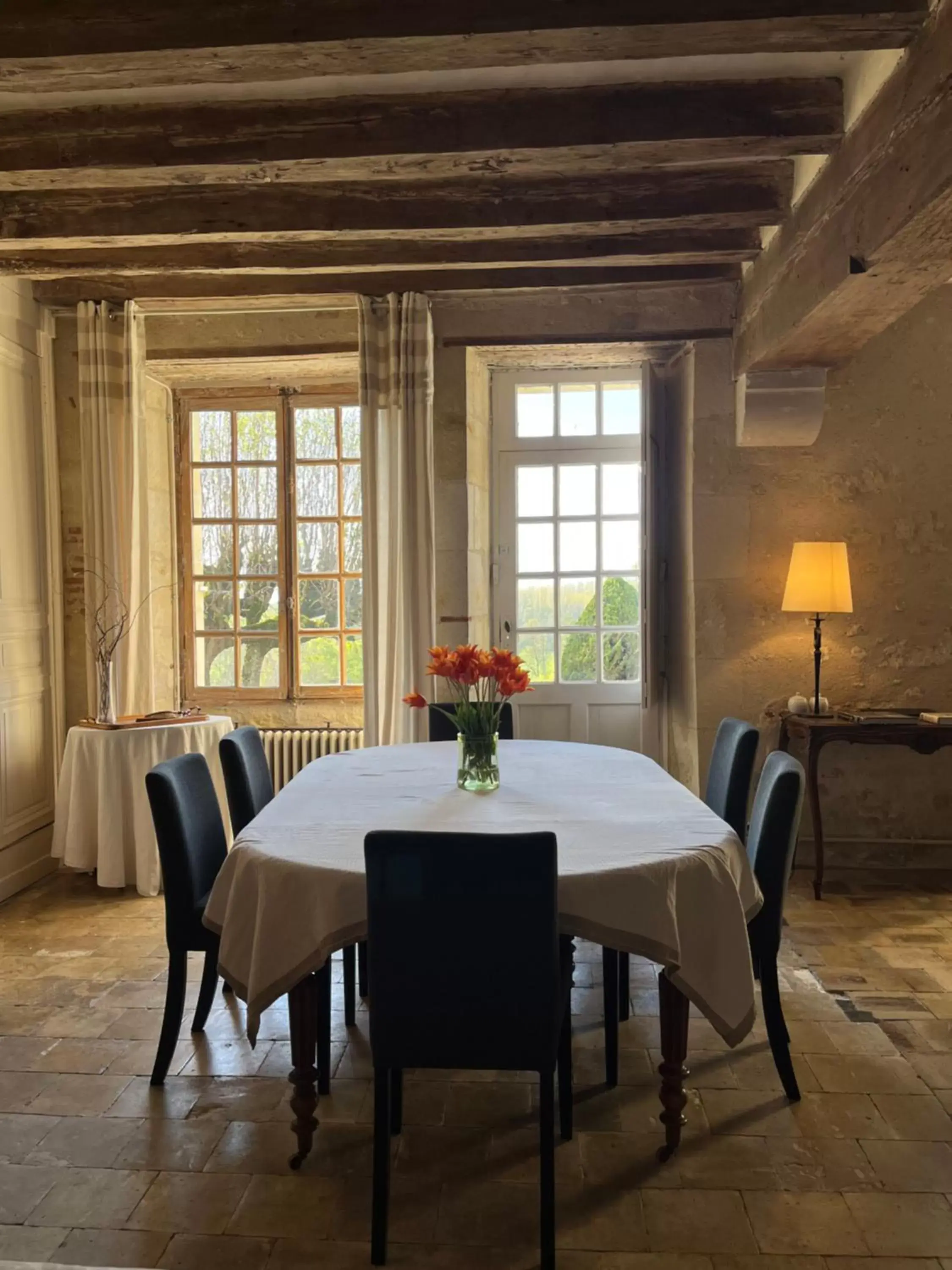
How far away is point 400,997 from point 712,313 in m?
3.82

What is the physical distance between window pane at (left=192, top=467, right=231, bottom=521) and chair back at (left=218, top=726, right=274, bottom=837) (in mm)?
2487

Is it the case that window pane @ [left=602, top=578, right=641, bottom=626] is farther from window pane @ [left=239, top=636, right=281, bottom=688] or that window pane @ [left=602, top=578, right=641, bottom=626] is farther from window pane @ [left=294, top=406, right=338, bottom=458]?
window pane @ [left=239, top=636, right=281, bottom=688]

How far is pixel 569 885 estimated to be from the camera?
6.53ft

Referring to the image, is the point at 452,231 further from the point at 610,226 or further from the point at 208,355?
the point at 208,355

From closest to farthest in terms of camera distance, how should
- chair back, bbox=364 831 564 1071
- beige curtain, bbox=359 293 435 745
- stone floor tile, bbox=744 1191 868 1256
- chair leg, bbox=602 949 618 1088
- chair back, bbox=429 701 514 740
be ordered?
chair back, bbox=364 831 564 1071 → stone floor tile, bbox=744 1191 868 1256 → chair leg, bbox=602 949 618 1088 → chair back, bbox=429 701 514 740 → beige curtain, bbox=359 293 435 745

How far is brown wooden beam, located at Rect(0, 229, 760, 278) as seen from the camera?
4.05 meters

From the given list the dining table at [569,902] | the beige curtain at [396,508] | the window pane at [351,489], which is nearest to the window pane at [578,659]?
the beige curtain at [396,508]

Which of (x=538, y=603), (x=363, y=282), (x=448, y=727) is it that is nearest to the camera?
(x=448, y=727)

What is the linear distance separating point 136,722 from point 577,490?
261 centimetres

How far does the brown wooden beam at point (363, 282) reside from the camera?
4324mm

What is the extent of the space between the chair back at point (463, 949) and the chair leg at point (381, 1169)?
54 millimetres

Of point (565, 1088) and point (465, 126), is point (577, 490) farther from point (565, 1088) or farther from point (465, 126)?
point (565, 1088)

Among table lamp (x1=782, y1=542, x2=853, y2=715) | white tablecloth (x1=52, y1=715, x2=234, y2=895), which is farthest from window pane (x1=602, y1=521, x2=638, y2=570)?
white tablecloth (x1=52, y1=715, x2=234, y2=895)

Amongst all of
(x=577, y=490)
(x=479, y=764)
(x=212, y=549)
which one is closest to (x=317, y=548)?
(x=212, y=549)
